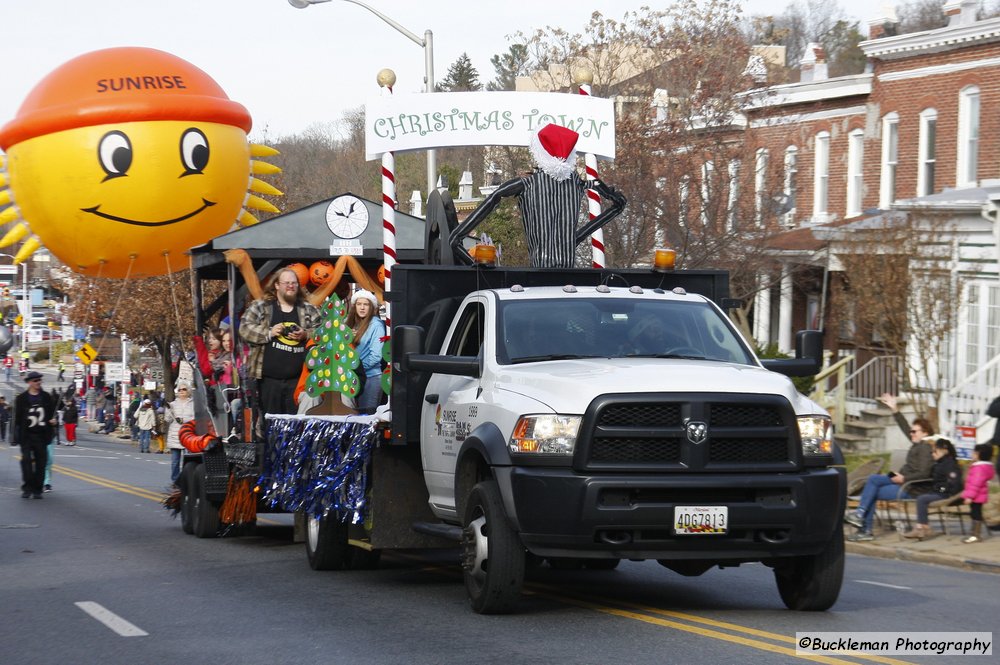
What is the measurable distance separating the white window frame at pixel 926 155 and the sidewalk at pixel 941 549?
15065 millimetres

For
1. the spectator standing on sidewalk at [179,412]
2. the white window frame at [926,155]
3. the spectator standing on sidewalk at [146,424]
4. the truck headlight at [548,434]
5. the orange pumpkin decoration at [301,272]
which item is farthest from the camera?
the spectator standing on sidewalk at [146,424]

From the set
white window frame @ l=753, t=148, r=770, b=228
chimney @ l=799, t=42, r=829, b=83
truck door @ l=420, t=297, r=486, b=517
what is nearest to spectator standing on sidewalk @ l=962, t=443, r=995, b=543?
truck door @ l=420, t=297, r=486, b=517

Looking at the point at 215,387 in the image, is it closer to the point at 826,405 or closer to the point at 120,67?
the point at 120,67

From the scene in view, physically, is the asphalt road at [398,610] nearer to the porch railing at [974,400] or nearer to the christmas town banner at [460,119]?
the christmas town banner at [460,119]

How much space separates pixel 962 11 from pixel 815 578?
23.1 metres

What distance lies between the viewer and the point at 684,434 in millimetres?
8641

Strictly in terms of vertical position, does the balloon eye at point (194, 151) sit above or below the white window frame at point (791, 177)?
below

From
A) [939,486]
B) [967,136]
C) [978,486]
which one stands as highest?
[967,136]

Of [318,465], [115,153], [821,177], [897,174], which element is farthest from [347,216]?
[821,177]

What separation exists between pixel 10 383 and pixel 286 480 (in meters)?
113

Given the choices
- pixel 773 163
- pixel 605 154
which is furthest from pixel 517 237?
pixel 605 154

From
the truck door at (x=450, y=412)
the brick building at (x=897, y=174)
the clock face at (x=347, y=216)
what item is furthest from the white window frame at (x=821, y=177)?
the truck door at (x=450, y=412)

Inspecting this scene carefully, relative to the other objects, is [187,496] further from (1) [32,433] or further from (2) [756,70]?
(2) [756,70]

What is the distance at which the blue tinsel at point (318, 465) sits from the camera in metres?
10.8
